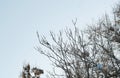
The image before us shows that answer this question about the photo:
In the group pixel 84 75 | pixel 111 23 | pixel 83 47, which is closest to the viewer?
pixel 84 75

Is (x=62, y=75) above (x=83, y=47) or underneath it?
underneath

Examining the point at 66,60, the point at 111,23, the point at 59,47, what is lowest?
the point at 66,60

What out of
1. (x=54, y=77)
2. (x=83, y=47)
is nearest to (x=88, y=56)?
(x=83, y=47)

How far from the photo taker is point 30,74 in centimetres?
2195

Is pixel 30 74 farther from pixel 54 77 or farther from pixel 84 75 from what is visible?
pixel 84 75

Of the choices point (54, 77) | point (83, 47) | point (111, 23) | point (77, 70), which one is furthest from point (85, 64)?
point (111, 23)

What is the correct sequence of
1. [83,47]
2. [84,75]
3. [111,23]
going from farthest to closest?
[111,23] → [83,47] → [84,75]

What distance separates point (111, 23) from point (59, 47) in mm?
10322

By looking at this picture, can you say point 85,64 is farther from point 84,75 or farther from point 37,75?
point 37,75

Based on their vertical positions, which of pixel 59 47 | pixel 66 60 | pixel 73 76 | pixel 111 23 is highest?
pixel 111 23

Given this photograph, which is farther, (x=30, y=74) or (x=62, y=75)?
(x=30, y=74)

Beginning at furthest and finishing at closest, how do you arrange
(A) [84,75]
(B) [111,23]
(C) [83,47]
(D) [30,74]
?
(D) [30,74] < (B) [111,23] < (C) [83,47] < (A) [84,75]

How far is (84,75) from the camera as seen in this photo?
812cm

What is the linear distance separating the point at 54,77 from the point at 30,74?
13.1 metres
